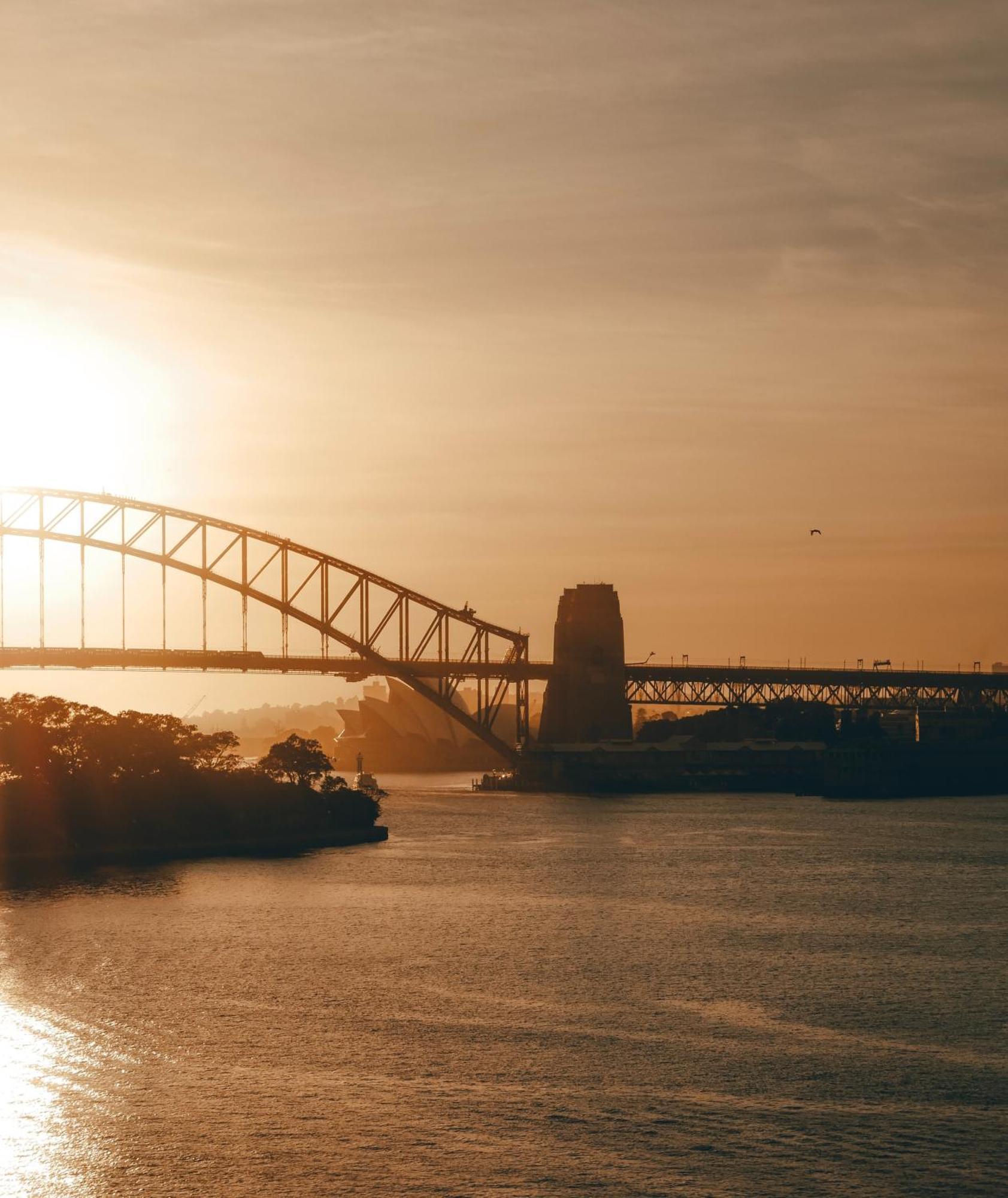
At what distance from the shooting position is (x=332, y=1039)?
1447 inches

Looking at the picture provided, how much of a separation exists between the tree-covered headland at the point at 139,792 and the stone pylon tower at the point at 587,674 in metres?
51.9

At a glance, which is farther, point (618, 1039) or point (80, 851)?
point (80, 851)

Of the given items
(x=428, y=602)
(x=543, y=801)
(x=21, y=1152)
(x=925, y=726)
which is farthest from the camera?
(x=925, y=726)

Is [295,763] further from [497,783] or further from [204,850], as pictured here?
[497,783]

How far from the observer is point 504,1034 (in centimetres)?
3691

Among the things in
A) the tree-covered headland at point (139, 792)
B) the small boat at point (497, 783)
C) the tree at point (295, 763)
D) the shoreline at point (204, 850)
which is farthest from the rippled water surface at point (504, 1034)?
the small boat at point (497, 783)

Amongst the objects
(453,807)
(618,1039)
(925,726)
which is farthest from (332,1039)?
(925,726)

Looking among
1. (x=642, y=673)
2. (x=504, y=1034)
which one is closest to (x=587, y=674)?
(x=642, y=673)

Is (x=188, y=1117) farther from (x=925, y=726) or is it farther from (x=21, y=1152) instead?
(x=925, y=726)

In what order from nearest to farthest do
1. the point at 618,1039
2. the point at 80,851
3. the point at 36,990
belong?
the point at 618,1039 → the point at 36,990 → the point at 80,851

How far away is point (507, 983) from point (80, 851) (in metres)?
34.7

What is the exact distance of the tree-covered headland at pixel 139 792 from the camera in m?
74.8

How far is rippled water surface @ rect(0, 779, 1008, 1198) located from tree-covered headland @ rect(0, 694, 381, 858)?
326 inches

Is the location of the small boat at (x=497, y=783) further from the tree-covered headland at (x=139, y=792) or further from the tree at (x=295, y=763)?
the tree-covered headland at (x=139, y=792)
